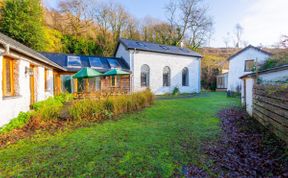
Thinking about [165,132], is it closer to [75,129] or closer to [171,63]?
[75,129]

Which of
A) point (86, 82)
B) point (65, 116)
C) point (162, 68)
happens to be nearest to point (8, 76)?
point (65, 116)

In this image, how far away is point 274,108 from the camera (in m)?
4.24

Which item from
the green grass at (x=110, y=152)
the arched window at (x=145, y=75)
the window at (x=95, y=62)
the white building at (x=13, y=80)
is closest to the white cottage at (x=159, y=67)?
the arched window at (x=145, y=75)

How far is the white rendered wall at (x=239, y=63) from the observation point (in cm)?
1711

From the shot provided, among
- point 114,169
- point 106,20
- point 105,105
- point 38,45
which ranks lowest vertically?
point 114,169

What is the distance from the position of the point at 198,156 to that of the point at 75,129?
13.4 ft

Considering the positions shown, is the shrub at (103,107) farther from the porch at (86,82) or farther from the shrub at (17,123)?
the porch at (86,82)

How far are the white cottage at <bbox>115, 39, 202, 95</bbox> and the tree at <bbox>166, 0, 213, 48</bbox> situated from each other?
8978mm

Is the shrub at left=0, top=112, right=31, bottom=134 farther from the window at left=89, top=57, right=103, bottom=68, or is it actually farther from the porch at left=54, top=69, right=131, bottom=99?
the window at left=89, top=57, right=103, bottom=68

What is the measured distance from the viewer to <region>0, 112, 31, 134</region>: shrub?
16.7ft

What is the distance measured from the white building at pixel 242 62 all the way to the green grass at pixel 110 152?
15187 millimetres

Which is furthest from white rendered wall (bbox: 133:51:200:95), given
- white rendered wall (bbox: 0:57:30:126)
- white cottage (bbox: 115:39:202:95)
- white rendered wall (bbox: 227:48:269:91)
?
white rendered wall (bbox: 0:57:30:126)

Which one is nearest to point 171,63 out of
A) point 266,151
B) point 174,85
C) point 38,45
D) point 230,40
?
point 174,85

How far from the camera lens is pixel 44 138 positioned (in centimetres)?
465
